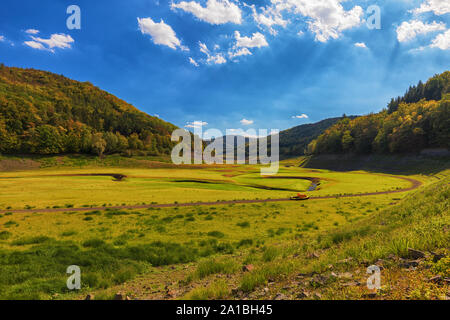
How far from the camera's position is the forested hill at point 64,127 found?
10525cm

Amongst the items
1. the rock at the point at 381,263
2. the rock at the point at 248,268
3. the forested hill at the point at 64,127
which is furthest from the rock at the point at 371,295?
the forested hill at the point at 64,127

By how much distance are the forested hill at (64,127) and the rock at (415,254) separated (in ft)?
461

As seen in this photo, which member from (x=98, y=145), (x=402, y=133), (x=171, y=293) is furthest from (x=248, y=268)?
(x=98, y=145)

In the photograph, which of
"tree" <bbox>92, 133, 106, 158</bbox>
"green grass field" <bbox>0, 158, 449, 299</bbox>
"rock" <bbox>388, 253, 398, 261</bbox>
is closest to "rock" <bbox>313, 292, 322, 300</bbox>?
"green grass field" <bbox>0, 158, 449, 299</bbox>

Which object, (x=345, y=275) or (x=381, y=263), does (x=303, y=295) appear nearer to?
(x=345, y=275)

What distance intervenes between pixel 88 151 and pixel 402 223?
485 feet

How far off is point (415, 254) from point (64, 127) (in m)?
170

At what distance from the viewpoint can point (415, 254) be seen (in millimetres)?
4957

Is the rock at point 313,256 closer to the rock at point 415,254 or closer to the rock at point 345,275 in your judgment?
the rock at point 345,275

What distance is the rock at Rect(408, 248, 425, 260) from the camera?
4.81 m
